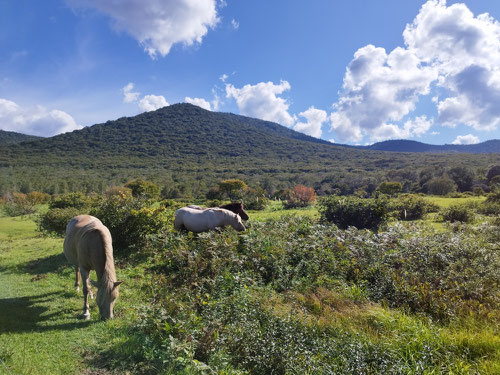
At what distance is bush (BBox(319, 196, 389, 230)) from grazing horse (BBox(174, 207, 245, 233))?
223 inches

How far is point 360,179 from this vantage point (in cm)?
4384

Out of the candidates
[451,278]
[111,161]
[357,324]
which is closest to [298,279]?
[357,324]

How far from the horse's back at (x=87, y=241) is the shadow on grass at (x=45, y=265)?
2.57 meters

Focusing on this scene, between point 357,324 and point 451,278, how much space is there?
10.0 ft

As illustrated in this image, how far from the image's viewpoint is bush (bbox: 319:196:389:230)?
12.9m

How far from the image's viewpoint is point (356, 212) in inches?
524

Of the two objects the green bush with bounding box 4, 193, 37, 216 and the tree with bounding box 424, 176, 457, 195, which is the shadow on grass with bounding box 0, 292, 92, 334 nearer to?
the green bush with bounding box 4, 193, 37, 216

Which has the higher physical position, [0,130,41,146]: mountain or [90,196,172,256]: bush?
[0,130,41,146]: mountain

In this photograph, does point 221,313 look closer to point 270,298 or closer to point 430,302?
point 270,298

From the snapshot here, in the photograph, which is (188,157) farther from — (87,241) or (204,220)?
(87,241)

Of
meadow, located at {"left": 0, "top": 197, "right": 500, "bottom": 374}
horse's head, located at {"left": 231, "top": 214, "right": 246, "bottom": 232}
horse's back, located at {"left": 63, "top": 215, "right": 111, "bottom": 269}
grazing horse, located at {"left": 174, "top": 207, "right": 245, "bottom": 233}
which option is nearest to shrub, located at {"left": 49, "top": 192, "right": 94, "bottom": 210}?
meadow, located at {"left": 0, "top": 197, "right": 500, "bottom": 374}

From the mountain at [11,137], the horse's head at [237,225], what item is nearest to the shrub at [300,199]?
the horse's head at [237,225]

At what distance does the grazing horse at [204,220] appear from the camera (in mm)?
9938

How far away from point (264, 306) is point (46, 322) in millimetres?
4034
